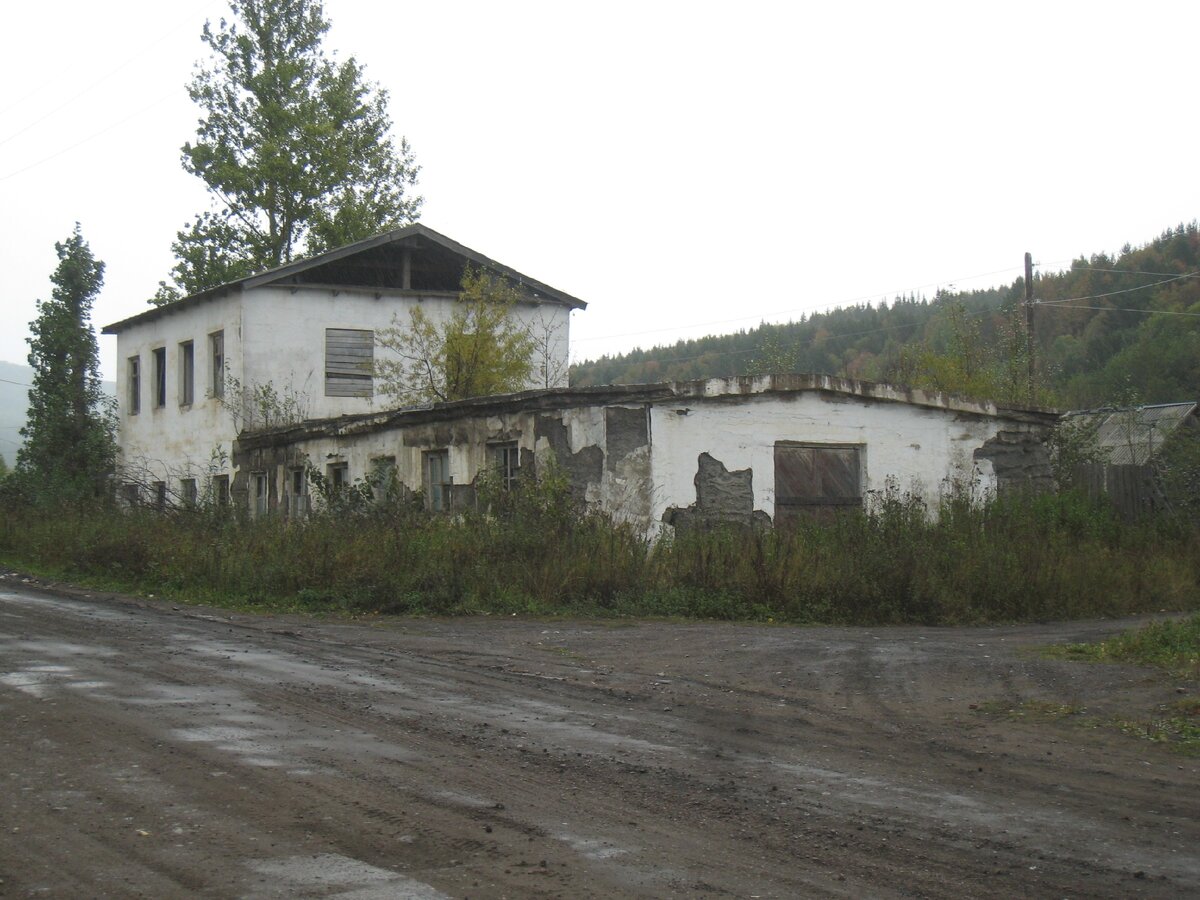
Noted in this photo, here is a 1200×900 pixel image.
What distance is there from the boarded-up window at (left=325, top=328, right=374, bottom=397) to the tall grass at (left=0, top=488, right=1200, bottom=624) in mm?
12184

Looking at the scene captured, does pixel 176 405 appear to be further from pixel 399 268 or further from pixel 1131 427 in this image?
pixel 1131 427

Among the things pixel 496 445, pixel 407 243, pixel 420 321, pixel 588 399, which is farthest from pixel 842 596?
pixel 407 243

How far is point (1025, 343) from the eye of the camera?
1270 inches

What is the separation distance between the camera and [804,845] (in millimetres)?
5199

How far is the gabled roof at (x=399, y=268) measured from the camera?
2981cm

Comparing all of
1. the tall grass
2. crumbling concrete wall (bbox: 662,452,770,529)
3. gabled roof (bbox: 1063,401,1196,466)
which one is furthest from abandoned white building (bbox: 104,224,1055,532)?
gabled roof (bbox: 1063,401,1196,466)

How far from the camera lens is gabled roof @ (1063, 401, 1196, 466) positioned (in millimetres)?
23155

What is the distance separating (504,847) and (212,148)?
4062cm

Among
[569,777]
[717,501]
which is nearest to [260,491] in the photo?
[717,501]

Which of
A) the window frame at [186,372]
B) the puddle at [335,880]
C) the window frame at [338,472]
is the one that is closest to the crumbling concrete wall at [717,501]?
the window frame at [338,472]

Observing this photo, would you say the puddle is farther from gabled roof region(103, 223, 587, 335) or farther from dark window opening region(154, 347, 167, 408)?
dark window opening region(154, 347, 167, 408)

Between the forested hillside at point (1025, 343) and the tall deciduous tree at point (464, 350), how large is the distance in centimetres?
737

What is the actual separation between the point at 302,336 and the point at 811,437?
Result: 1545 centimetres

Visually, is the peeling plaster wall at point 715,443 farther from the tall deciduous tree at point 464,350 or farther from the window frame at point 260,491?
the window frame at point 260,491
